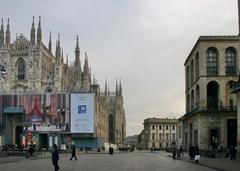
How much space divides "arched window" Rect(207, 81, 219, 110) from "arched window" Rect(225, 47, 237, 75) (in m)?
2.64

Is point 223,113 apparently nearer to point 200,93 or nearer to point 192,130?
point 200,93

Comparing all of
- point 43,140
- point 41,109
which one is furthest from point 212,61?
point 43,140

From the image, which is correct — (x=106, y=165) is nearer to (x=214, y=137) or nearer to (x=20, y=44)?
(x=214, y=137)

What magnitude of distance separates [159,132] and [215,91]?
121759 millimetres

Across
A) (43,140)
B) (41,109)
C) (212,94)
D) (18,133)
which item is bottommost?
(43,140)

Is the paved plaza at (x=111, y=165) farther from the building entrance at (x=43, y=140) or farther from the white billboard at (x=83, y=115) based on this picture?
the building entrance at (x=43, y=140)

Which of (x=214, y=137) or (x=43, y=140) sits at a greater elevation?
(x=214, y=137)

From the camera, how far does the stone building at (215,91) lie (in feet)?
218

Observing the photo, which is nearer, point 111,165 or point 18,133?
point 111,165

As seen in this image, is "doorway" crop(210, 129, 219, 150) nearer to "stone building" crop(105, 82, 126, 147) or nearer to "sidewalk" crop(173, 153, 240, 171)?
"sidewalk" crop(173, 153, 240, 171)

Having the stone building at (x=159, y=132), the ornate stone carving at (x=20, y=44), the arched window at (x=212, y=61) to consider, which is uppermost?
the ornate stone carving at (x=20, y=44)

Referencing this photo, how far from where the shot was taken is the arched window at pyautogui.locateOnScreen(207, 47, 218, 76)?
68812 millimetres

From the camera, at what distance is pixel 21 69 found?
10912cm

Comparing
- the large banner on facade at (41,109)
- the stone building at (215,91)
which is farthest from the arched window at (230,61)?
the large banner on facade at (41,109)
